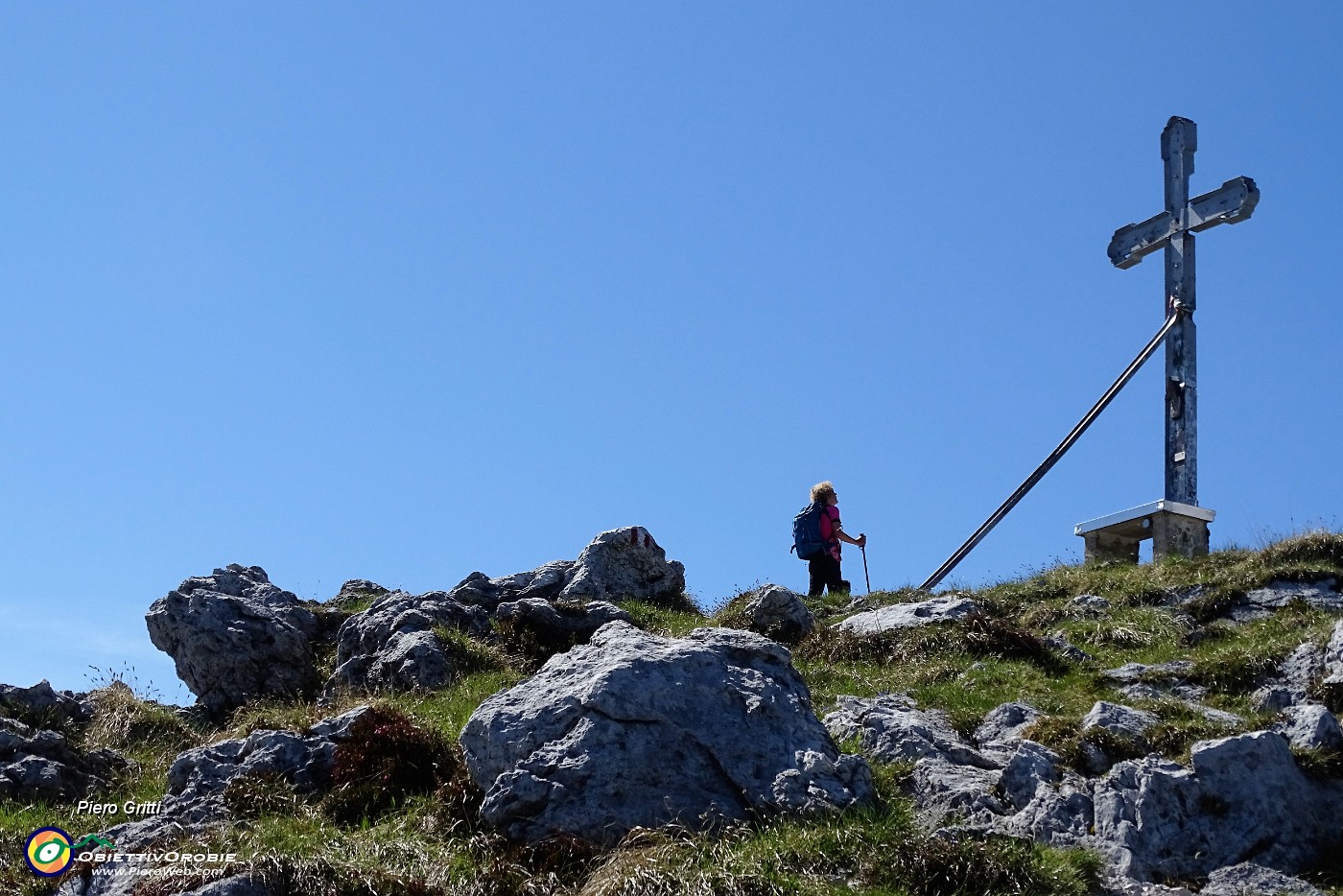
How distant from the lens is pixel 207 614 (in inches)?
626

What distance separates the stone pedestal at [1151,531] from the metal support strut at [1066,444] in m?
1.48

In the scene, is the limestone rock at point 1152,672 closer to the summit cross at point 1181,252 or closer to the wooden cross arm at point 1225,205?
the summit cross at point 1181,252

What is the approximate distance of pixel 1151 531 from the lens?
1997cm

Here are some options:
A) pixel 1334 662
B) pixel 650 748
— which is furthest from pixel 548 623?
pixel 1334 662

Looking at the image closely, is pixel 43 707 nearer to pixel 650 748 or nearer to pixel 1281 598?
pixel 650 748

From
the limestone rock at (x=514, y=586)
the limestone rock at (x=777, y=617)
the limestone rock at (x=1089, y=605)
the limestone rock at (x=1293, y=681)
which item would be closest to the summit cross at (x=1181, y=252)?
the limestone rock at (x=1089, y=605)

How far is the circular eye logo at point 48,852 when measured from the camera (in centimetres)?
1040

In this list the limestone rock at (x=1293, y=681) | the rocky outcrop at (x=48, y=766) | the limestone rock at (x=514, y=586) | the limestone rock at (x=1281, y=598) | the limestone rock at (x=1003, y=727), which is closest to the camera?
the limestone rock at (x=1003, y=727)

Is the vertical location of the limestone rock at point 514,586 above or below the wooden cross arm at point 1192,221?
below

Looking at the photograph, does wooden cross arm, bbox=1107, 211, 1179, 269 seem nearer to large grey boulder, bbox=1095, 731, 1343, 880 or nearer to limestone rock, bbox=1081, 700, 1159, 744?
limestone rock, bbox=1081, 700, 1159, 744

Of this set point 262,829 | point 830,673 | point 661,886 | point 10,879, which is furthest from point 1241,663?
point 10,879

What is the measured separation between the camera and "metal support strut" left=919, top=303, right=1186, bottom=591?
21531 millimetres

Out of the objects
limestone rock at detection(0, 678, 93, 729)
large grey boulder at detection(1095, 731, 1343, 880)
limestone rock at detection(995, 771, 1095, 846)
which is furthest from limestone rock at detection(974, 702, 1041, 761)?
limestone rock at detection(0, 678, 93, 729)

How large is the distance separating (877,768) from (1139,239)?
47.1 ft
